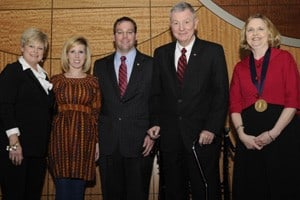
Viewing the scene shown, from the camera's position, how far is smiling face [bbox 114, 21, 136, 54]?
3.06m

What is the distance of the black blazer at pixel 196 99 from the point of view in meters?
2.63

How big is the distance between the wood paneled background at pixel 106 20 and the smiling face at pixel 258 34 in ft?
4.66

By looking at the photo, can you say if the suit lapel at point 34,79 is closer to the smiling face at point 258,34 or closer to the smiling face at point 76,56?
the smiling face at point 76,56

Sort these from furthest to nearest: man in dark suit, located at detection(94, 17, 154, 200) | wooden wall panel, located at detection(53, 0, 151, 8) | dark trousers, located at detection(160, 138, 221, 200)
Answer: wooden wall panel, located at detection(53, 0, 151, 8) → man in dark suit, located at detection(94, 17, 154, 200) → dark trousers, located at detection(160, 138, 221, 200)

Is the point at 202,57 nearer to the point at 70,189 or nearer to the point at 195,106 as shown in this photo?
the point at 195,106

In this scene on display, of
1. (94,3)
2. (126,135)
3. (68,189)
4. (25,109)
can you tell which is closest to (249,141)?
(126,135)

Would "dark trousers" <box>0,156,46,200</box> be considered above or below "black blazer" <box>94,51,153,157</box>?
below

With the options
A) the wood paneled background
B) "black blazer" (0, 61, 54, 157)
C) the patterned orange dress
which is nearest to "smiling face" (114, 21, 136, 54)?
the patterned orange dress

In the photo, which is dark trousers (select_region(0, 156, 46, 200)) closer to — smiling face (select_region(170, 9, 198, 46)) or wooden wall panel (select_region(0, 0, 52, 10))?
smiling face (select_region(170, 9, 198, 46))

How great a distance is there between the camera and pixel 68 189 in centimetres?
283

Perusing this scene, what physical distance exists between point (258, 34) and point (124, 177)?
150 cm

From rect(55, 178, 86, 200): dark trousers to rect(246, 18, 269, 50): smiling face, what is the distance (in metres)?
1.66

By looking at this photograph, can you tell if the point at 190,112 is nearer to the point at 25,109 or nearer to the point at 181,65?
the point at 181,65

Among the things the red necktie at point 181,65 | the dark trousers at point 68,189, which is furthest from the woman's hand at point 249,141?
the dark trousers at point 68,189
